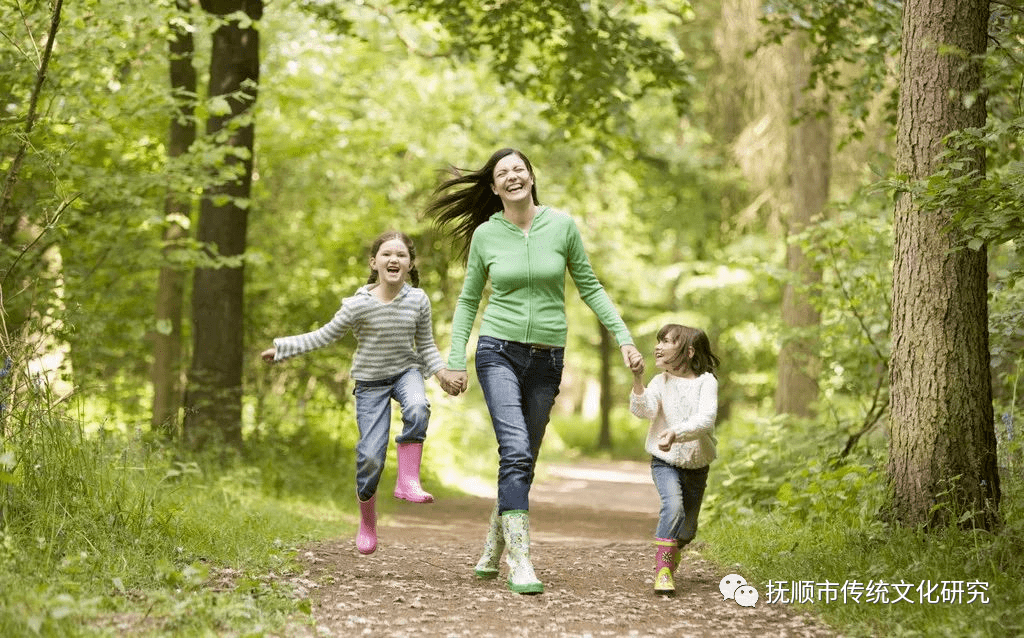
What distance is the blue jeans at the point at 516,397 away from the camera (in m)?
5.45

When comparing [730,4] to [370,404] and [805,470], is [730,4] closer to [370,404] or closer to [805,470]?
[805,470]

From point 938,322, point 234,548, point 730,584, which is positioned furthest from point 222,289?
point 938,322

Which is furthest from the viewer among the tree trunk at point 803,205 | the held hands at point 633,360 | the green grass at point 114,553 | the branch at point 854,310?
the tree trunk at point 803,205

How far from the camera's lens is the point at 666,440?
542 cm

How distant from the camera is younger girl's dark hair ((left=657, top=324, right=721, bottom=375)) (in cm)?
587

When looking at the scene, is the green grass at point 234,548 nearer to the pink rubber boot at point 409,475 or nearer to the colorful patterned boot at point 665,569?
the colorful patterned boot at point 665,569

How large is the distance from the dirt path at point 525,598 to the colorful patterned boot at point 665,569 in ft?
0.25

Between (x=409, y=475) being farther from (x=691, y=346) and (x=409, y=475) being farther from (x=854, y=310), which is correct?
(x=854, y=310)

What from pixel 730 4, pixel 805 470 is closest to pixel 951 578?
pixel 805 470

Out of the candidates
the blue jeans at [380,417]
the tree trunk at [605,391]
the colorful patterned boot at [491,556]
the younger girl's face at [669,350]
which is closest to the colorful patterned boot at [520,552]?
the colorful patterned boot at [491,556]

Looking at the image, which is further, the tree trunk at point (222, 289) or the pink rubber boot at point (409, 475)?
the tree trunk at point (222, 289)

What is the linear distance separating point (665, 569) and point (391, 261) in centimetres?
221

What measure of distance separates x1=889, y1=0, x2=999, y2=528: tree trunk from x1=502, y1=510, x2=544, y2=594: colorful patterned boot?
2.17 metres

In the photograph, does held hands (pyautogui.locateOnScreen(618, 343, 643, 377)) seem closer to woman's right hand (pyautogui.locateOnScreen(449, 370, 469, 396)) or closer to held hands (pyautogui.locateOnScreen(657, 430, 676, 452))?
held hands (pyautogui.locateOnScreen(657, 430, 676, 452))
